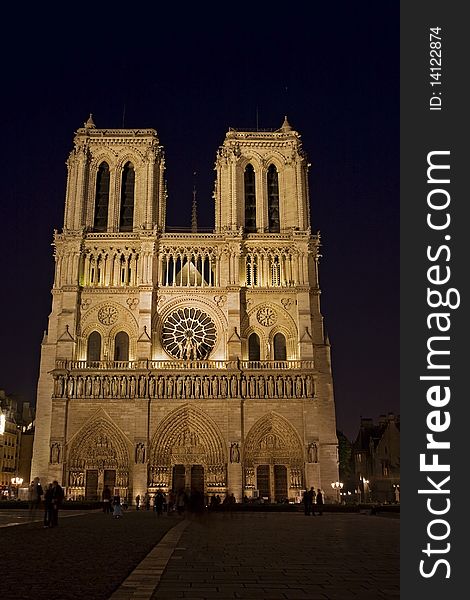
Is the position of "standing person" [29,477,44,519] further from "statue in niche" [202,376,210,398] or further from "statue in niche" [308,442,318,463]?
"statue in niche" [308,442,318,463]

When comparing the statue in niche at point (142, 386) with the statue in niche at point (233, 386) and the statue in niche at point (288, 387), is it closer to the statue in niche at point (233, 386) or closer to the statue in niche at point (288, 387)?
the statue in niche at point (233, 386)

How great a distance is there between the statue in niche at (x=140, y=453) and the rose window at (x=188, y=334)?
6938 mm

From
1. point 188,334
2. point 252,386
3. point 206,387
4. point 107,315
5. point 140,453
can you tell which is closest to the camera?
point 140,453

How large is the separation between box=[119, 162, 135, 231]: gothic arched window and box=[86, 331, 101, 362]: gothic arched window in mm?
8557

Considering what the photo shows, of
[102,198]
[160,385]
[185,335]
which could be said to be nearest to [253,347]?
[185,335]

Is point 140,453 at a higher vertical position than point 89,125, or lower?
lower

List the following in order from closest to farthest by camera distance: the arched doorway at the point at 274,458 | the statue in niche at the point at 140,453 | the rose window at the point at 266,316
Result: the statue in niche at the point at 140,453
the arched doorway at the point at 274,458
the rose window at the point at 266,316

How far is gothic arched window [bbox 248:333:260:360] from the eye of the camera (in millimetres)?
50156

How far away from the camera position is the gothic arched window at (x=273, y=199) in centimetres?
5391

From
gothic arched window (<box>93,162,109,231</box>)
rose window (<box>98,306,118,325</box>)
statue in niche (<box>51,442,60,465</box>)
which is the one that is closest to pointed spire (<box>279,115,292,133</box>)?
gothic arched window (<box>93,162,109,231</box>)

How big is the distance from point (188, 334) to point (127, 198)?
12.2 m

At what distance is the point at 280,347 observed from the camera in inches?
1980

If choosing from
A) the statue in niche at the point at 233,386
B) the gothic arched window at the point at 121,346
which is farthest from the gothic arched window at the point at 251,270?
the gothic arched window at the point at 121,346

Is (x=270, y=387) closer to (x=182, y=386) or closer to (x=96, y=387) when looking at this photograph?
(x=182, y=386)
